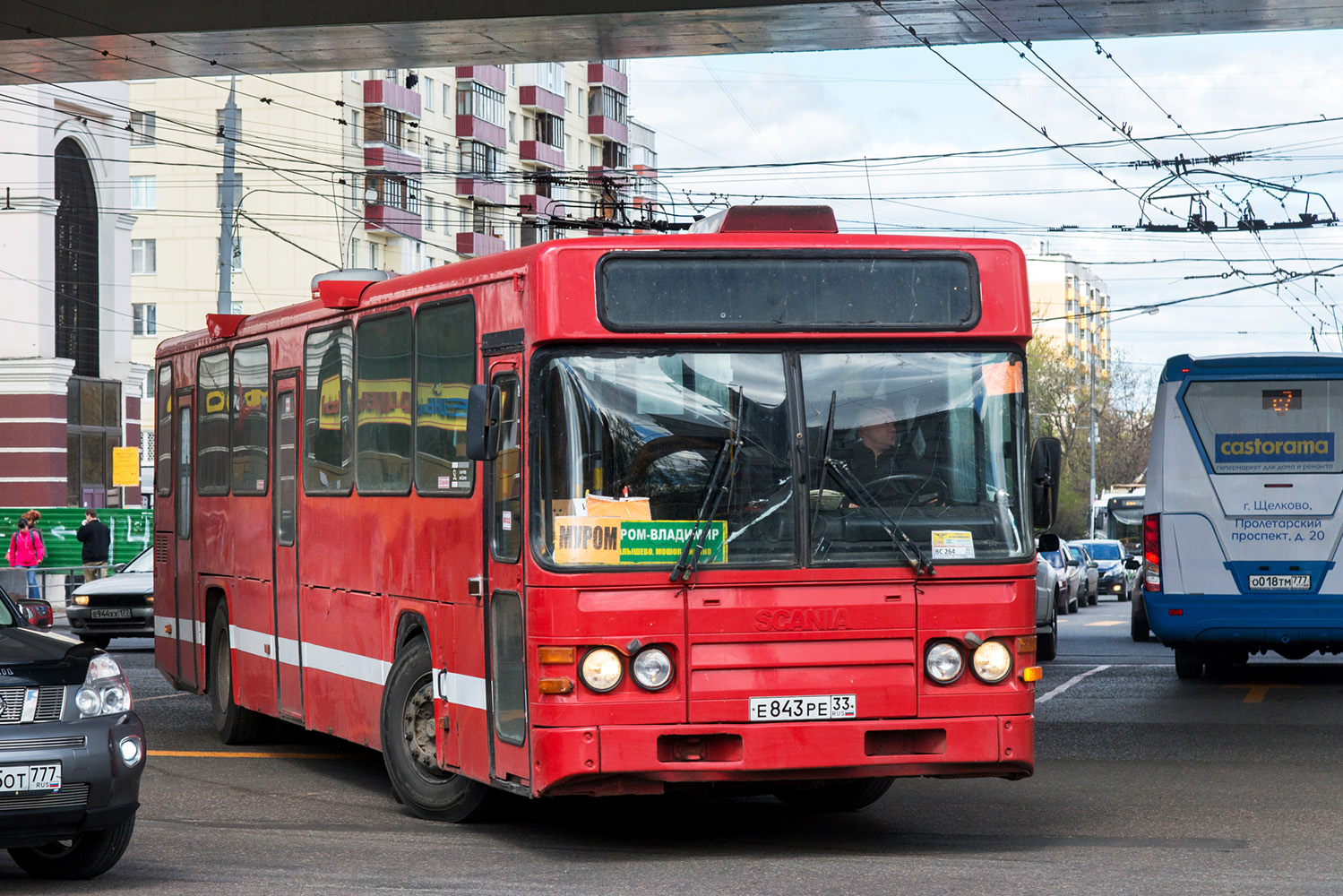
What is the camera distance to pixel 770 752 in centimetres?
863

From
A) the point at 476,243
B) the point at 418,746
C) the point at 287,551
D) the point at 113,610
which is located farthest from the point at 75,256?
the point at 418,746

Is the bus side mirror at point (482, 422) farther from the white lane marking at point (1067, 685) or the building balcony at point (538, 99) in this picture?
the building balcony at point (538, 99)

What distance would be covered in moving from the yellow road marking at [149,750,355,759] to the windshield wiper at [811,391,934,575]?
5.81m

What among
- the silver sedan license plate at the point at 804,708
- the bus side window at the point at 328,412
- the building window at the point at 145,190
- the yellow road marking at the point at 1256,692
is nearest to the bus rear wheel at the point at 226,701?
the bus side window at the point at 328,412

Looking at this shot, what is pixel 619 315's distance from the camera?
29.1 ft

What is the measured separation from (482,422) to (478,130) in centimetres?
6656

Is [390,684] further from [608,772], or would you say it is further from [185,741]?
[185,741]

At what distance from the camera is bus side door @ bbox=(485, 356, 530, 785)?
8.87 m

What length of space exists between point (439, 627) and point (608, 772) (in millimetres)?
1817

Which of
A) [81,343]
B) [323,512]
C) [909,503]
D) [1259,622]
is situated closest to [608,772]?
[909,503]

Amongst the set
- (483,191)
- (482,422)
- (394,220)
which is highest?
(483,191)

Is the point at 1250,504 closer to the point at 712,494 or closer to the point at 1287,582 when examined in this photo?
the point at 1287,582

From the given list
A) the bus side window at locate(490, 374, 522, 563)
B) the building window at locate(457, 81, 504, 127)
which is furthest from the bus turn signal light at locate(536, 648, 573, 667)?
the building window at locate(457, 81, 504, 127)

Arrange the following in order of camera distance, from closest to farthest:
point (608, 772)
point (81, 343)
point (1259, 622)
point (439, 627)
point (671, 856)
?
point (608, 772)
point (671, 856)
point (439, 627)
point (1259, 622)
point (81, 343)
